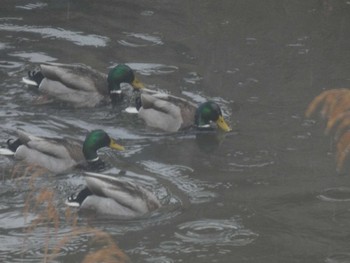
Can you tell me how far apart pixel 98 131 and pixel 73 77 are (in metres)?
2.29

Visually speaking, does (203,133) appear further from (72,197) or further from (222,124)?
(72,197)

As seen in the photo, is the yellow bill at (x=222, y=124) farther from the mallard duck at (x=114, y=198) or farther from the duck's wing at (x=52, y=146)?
the mallard duck at (x=114, y=198)

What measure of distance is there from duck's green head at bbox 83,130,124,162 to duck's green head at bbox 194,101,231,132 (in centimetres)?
158

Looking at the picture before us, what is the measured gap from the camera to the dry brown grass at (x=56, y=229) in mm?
4102

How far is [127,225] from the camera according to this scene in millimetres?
9328

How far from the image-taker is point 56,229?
498cm

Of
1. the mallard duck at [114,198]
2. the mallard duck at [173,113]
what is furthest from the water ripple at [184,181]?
the mallard duck at [173,113]

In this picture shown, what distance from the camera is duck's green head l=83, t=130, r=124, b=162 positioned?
11.0 metres

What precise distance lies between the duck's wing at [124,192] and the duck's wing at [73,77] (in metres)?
3.62

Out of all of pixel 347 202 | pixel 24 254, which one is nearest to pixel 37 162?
pixel 24 254

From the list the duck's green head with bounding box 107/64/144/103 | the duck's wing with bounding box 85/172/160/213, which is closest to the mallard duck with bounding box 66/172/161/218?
the duck's wing with bounding box 85/172/160/213

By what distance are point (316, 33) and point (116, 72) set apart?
4062mm

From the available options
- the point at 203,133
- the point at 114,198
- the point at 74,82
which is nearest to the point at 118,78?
the point at 74,82

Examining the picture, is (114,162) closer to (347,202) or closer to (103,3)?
(347,202)
